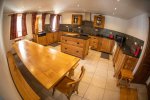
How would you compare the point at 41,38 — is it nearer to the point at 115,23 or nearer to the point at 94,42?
the point at 94,42

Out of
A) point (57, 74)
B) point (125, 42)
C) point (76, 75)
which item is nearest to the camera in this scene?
point (57, 74)

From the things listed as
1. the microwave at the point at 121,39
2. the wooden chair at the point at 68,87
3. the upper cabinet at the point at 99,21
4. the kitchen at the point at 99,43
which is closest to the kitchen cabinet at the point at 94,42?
the kitchen at the point at 99,43

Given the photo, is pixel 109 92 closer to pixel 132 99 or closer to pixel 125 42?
pixel 132 99

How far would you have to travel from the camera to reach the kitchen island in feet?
14.3

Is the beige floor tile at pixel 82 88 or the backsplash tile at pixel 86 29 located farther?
the backsplash tile at pixel 86 29

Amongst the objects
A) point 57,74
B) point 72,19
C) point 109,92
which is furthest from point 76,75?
point 72,19

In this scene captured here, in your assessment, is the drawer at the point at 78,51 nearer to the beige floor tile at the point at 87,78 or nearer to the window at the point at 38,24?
the beige floor tile at the point at 87,78

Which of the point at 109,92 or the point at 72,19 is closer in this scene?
the point at 109,92

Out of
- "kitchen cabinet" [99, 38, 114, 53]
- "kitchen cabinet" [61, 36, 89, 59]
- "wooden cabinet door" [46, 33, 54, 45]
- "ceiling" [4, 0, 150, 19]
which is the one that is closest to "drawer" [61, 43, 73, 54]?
"kitchen cabinet" [61, 36, 89, 59]

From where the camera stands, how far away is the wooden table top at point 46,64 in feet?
5.83

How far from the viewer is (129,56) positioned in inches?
117

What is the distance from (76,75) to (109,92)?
45.6 inches

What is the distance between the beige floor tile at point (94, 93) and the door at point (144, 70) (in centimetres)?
136

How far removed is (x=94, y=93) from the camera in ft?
8.57
